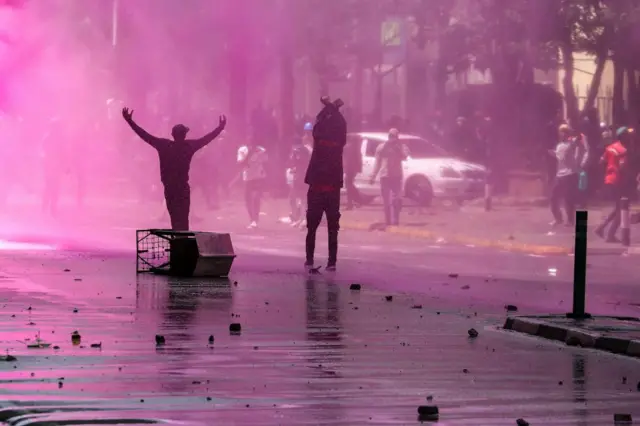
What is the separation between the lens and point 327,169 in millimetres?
22141

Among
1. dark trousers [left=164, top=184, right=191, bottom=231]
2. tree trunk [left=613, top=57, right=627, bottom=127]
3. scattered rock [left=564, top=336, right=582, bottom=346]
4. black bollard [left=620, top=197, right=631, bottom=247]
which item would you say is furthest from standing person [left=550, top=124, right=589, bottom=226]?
scattered rock [left=564, top=336, right=582, bottom=346]

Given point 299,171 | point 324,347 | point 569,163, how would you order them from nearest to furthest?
point 324,347 → point 569,163 → point 299,171

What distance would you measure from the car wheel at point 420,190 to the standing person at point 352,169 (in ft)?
4.07

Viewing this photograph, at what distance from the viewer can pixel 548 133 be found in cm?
5038

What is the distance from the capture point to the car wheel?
4550 centimetres

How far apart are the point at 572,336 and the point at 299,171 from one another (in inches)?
888

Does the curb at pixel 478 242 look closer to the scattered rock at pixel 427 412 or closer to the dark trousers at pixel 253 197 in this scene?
the dark trousers at pixel 253 197

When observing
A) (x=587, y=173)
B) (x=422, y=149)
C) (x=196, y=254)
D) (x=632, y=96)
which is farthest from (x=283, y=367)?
(x=632, y=96)

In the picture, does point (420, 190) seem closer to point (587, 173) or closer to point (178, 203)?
point (587, 173)

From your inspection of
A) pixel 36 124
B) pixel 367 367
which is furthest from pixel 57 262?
pixel 36 124

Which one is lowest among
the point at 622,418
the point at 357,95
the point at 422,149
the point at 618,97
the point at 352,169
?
the point at 622,418

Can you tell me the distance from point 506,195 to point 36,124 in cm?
1831

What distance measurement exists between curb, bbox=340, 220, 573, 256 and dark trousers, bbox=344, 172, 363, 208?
19.5 feet

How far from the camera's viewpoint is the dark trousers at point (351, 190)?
44.8 m
